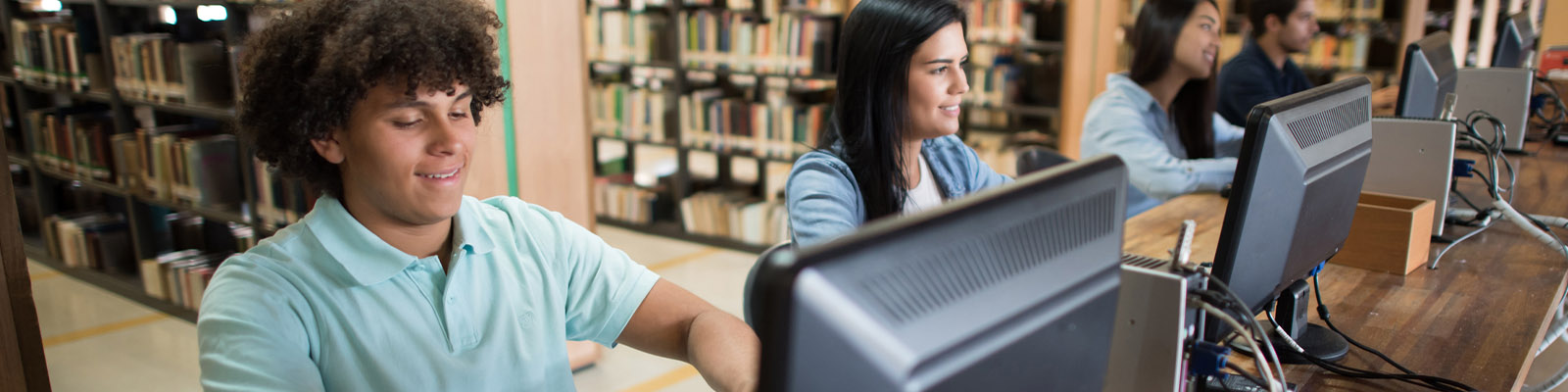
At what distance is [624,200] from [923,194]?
358 centimetres

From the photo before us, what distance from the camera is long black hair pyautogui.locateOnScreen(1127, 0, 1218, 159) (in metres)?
2.66

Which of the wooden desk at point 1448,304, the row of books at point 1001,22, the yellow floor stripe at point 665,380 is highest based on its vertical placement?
the row of books at point 1001,22

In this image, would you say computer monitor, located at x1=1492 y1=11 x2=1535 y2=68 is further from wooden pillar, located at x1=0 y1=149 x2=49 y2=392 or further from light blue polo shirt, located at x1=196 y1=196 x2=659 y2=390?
wooden pillar, located at x1=0 y1=149 x2=49 y2=392

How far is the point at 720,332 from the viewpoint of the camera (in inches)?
47.6

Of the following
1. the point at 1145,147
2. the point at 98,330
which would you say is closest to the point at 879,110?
the point at 1145,147

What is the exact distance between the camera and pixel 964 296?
621mm

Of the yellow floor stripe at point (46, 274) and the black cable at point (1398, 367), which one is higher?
the black cable at point (1398, 367)

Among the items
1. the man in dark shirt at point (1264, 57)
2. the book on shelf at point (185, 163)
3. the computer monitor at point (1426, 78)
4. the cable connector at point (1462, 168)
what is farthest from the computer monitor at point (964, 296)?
the book on shelf at point (185, 163)

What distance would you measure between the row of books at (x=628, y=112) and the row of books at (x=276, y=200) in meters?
1.74

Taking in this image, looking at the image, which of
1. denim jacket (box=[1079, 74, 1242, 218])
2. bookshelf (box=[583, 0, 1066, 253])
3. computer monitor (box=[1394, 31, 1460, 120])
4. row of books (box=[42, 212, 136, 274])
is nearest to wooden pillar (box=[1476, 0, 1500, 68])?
bookshelf (box=[583, 0, 1066, 253])

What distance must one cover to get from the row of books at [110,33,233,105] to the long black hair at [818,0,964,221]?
102 inches

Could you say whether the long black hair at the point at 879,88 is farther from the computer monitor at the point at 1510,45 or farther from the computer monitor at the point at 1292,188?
the computer monitor at the point at 1510,45

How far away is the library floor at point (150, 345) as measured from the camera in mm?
3170

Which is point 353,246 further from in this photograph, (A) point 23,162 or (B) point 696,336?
(A) point 23,162
